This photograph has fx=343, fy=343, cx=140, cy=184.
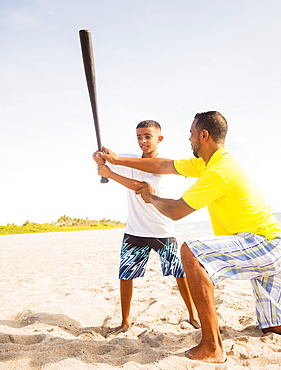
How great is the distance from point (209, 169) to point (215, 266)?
712 millimetres

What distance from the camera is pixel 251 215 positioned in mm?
2717

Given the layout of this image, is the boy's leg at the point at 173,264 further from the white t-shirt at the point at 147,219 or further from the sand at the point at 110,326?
the sand at the point at 110,326

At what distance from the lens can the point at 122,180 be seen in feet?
11.0

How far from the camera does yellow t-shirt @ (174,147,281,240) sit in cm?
250

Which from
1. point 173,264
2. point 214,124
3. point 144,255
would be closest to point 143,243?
point 144,255

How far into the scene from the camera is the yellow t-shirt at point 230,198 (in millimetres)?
2498

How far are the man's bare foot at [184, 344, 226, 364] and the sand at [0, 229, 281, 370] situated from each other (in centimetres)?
5

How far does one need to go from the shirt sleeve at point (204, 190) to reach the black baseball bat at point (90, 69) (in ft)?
5.06

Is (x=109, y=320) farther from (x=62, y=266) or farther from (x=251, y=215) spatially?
(x=62, y=266)

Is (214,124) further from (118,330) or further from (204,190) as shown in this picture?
(118,330)

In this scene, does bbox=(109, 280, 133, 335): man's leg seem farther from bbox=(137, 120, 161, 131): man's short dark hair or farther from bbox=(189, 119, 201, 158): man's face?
bbox=(137, 120, 161, 131): man's short dark hair

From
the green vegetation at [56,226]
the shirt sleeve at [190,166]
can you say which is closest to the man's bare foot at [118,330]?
the shirt sleeve at [190,166]

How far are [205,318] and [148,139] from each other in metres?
1.89

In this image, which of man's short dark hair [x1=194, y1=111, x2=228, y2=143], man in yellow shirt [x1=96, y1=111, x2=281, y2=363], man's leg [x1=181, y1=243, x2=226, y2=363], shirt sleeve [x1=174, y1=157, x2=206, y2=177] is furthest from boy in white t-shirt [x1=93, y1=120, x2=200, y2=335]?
man's leg [x1=181, y1=243, x2=226, y2=363]
